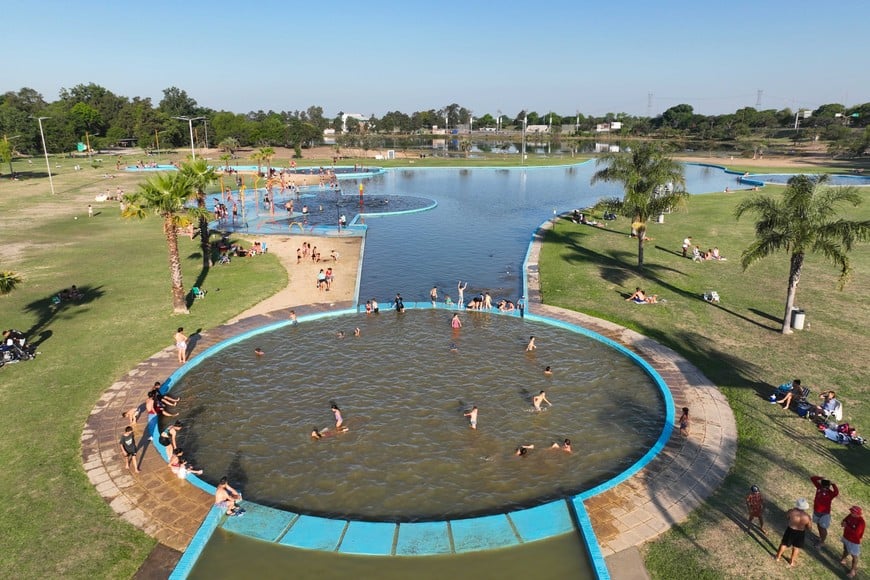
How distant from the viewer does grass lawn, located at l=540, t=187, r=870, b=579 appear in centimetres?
1166

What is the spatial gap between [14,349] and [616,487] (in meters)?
21.7

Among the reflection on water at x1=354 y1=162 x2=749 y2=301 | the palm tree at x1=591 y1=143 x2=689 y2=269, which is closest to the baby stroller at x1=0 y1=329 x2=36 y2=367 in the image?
the reflection on water at x1=354 y1=162 x2=749 y2=301

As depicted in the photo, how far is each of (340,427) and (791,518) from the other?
11.7m

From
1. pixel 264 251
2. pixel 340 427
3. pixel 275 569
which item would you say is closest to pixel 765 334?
pixel 340 427

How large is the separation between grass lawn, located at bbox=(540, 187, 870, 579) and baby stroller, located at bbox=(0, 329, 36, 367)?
22.2 m

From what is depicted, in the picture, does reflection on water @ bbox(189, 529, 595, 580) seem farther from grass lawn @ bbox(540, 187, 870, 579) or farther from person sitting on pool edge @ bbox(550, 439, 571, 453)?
person sitting on pool edge @ bbox(550, 439, 571, 453)

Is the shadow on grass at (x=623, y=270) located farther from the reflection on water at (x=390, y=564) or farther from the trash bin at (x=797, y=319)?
the reflection on water at (x=390, y=564)

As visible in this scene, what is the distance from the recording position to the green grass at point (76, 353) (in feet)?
38.2

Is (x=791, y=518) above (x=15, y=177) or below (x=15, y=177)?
below

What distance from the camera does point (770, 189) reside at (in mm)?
64188

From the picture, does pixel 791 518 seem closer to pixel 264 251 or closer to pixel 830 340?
pixel 830 340

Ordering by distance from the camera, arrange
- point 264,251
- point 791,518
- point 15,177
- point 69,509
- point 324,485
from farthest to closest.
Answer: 1. point 15,177
2. point 264,251
3. point 324,485
4. point 69,509
5. point 791,518

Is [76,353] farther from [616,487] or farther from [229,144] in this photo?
[229,144]

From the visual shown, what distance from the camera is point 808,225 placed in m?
20.2
